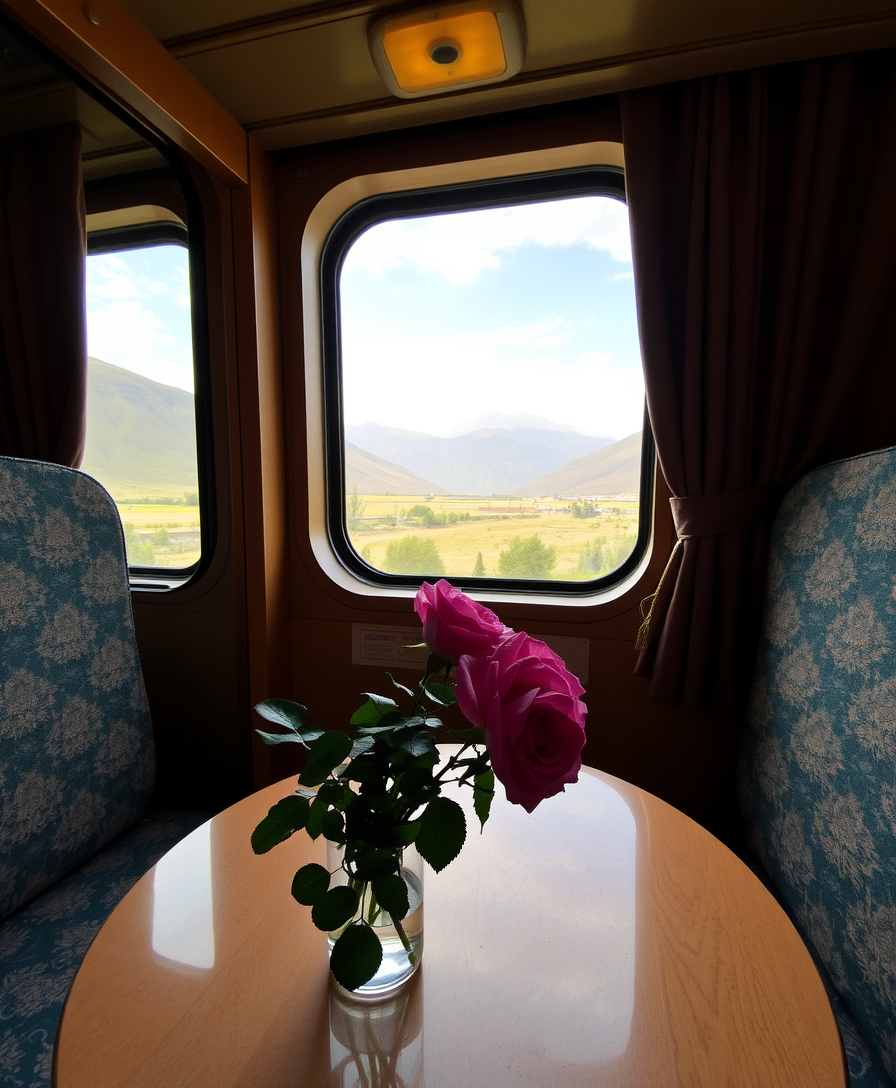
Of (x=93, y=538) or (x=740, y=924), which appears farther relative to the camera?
(x=93, y=538)

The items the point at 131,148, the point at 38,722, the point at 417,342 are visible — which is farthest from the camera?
the point at 417,342

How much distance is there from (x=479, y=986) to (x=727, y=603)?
1166 mm

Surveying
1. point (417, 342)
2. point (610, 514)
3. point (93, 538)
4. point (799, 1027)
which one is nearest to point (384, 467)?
point (417, 342)

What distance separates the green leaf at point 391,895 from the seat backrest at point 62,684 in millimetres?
887

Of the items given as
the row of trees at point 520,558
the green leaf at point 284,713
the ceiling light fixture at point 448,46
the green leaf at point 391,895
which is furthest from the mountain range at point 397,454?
the green leaf at point 391,895

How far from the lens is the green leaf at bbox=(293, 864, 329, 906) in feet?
1.98

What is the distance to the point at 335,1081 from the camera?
590mm

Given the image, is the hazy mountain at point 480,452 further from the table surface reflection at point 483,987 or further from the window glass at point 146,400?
the table surface reflection at point 483,987

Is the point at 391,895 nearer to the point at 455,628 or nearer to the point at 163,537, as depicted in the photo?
the point at 455,628

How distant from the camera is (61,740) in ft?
3.94

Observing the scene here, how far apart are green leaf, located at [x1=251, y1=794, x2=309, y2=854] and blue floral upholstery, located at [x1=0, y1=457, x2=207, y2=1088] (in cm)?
66

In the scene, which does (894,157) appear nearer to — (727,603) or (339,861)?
(727,603)

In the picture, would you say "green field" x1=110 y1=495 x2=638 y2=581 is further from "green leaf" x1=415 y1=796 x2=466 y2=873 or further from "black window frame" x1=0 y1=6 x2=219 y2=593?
"green leaf" x1=415 y1=796 x2=466 y2=873

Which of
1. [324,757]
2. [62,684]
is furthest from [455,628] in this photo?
[62,684]
